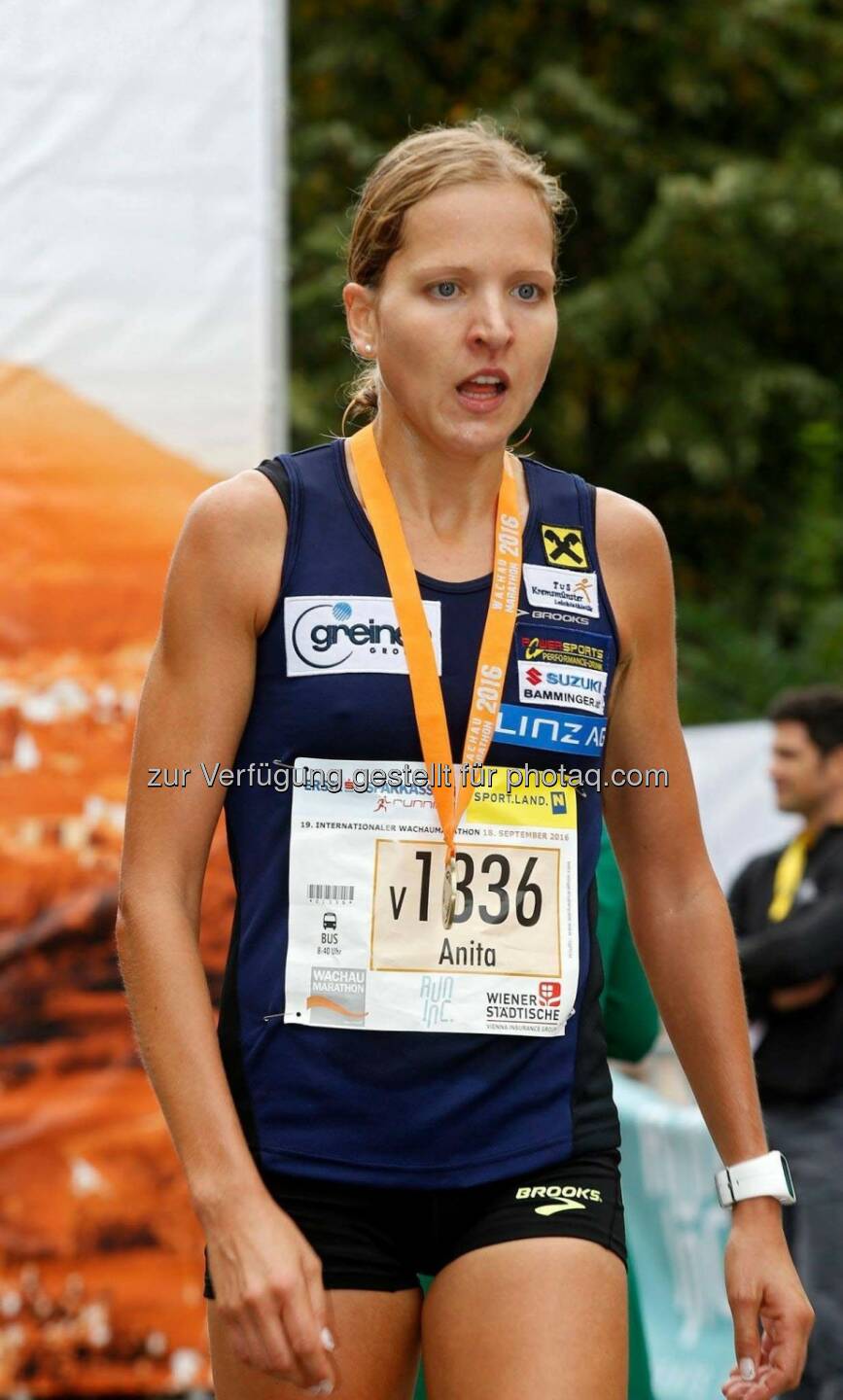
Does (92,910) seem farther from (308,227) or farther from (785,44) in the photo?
(785,44)

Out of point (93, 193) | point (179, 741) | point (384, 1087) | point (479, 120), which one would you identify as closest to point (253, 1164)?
point (384, 1087)

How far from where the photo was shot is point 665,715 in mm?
2678

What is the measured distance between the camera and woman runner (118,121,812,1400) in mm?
2340

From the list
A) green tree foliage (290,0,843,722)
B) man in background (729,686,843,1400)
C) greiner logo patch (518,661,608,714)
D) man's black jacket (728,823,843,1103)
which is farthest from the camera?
green tree foliage (290,0,843,722)

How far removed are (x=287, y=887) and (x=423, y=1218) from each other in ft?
1.42

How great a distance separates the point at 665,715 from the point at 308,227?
1263 cm

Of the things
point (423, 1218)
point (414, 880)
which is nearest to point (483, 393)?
point (414, 880)

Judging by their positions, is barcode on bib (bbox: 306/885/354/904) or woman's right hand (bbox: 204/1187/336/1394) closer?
woman's right hand (bbox: 204/1187/336/1394)

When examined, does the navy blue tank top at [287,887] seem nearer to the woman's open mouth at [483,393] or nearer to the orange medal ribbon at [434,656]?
the orange medal ribbon at [434,656]

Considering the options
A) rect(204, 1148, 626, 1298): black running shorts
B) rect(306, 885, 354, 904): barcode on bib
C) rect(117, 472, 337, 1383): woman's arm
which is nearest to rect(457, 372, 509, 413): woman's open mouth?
rect(117, 472, 337, 1383): woman's arm

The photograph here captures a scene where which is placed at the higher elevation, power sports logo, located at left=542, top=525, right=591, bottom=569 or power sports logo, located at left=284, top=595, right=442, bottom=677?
power sports logo, located at left=542, top=525, right=591, bottom=569

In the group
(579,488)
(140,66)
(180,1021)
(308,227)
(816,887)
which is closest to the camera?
(180,1021)

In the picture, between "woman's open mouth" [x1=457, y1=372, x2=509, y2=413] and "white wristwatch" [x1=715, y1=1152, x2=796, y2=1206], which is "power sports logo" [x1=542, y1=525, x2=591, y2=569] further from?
"white wristwatch" [x1=715, y1=1152, x2=796, y2=1206]

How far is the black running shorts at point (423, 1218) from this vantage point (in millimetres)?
2355
